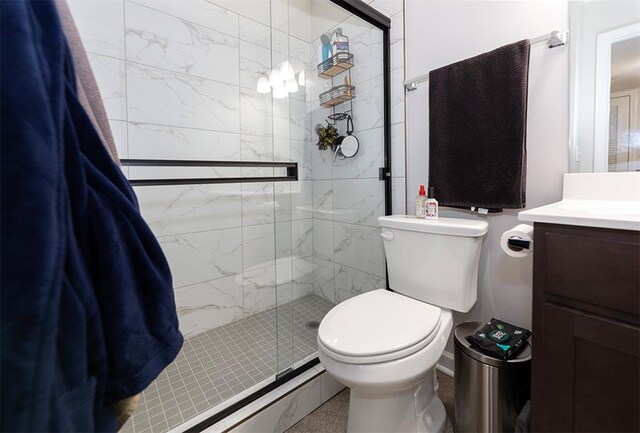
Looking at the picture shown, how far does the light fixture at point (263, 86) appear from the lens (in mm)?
1793

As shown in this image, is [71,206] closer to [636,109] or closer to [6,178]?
[6,178]

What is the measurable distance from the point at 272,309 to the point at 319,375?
528 mm

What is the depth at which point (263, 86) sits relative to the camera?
1813 millimetres

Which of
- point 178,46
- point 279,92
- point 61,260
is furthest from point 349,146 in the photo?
point 61,260

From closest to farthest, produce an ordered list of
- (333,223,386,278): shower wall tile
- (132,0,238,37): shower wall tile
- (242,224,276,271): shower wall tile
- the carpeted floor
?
the carpeted floor < (132,0,238,37): shower wall tile < (333,223,386,278): shower wall tile < (242,224,276,271): shower wall tile

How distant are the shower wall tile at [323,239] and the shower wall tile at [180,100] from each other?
82 cm

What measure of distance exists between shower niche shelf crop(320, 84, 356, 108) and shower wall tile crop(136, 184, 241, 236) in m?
0.80

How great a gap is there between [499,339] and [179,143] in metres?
1.76

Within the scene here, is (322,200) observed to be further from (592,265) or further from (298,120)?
(592,265)

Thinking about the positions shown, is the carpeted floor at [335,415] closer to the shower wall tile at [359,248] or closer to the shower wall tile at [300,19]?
the shower wall tile at [359,248]

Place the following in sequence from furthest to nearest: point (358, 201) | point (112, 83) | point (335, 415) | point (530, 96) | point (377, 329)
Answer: point (358, 201) < point (112, 83) < point (335, 415) < point (530, 96) < point (377, 329)

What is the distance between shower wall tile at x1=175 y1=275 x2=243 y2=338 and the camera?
164 centimetres

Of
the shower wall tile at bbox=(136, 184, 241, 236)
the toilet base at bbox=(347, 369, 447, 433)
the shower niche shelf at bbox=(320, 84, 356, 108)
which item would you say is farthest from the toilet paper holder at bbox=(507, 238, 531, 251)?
the shower wall tile at bbox=(136, 184, 241, 236)

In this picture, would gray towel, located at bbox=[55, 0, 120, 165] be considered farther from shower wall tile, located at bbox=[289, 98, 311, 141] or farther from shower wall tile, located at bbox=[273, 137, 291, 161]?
shower wall tile, located at bbox=[289, 98, 311, 141]
